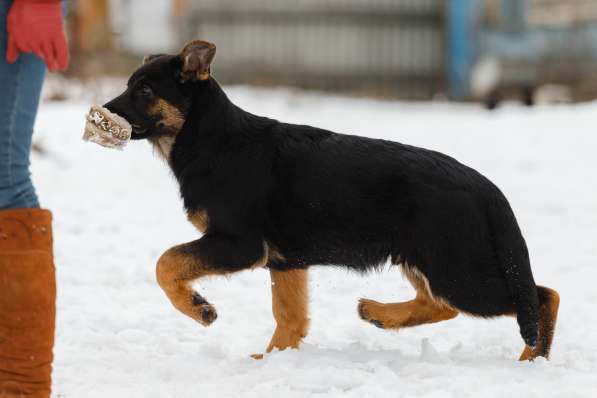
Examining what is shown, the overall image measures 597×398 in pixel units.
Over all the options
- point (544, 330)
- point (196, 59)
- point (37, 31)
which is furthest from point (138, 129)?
point (544, 330)

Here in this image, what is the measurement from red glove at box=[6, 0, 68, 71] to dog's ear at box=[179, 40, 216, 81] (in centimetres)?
67

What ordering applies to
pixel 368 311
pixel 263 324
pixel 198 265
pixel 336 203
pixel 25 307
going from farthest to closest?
1. pixel 263 324
2. pixel 368 311
3. pixel 336 203
4. pixel 198 265
5. pixel 25 307

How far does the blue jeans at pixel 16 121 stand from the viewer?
9.49 feet

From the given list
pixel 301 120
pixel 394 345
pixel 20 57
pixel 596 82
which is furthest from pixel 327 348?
pixel 596 82

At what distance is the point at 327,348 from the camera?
12.3ft

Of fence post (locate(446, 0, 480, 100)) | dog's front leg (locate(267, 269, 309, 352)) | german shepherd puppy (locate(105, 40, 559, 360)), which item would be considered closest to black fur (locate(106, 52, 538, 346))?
german shepherd puppy (locate(105, 40, 559, 360))

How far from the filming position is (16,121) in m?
2.92

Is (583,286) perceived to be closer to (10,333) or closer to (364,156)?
(364,156)

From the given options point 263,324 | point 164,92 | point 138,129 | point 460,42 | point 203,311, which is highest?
point 164,92

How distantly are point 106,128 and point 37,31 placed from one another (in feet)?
2.17

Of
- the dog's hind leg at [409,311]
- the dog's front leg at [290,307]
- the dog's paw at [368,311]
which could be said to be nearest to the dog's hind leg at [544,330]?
the dog's hind leg at [409,311]

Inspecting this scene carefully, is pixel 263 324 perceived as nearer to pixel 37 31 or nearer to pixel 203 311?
pixel 203 311

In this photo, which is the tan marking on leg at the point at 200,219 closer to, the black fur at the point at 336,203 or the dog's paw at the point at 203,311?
the black fur at the point at 336,203

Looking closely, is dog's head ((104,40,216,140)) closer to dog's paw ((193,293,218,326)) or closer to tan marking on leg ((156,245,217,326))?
tan marking on leg ((156,245,217,326))
